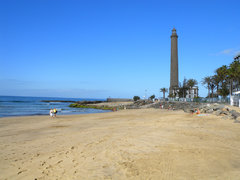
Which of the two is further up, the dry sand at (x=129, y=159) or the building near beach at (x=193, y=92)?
the building near beach at (x=193, y=92)

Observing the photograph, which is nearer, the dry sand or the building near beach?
the dry sand

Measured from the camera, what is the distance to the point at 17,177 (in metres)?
5.16

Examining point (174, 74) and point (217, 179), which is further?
point (174, 74)

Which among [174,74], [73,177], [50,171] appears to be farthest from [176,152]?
[174,74]

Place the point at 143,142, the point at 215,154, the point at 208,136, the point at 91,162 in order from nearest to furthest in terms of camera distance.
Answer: the point at 91,162 → the point at 215,154 → the point at 143,142 → the point at 208,136

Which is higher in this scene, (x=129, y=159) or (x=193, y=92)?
(x=193, y=92)

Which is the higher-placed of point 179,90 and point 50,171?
point 179,90

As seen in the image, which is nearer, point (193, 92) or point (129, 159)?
point (129, 159)

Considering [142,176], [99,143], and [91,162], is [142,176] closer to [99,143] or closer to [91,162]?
[91,162]

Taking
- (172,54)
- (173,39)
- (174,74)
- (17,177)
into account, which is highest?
(173,39)

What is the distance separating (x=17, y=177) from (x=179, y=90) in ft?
253

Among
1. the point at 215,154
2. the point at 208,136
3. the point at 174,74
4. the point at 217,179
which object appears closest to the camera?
the point at 217,179

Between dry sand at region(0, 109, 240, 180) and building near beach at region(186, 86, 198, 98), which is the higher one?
building near beach at region(186, 86, 198, 98)

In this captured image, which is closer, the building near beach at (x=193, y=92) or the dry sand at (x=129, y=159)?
the dry sand at (x=129, y=159)
